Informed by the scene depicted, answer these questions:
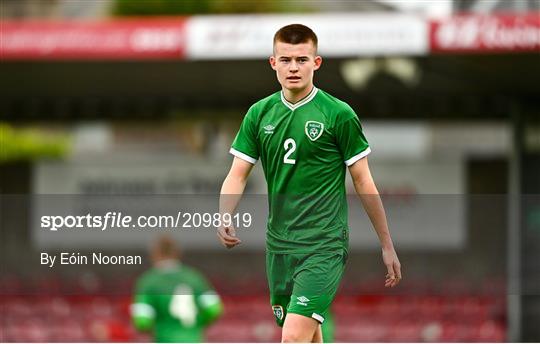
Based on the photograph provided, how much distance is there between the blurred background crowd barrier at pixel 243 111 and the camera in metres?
13.6

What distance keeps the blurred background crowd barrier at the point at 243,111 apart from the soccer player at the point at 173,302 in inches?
7.7

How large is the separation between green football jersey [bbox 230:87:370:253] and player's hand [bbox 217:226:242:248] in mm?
221

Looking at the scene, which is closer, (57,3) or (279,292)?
(279,292)

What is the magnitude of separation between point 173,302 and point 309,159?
5475mm

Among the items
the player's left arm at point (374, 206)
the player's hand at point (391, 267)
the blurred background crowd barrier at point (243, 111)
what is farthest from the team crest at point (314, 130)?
the blurred background crowd barrier at point (243, 111)

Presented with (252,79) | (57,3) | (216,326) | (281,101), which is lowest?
(216,326)

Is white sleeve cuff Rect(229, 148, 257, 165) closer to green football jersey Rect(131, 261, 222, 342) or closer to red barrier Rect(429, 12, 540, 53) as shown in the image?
green football jersey Rect(131, 261, 222, 342)

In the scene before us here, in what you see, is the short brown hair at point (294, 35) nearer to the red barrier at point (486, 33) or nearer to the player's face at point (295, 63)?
the player's face at point (295, 63)

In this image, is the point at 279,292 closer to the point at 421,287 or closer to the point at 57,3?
the point at 421,287

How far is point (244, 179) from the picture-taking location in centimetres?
736

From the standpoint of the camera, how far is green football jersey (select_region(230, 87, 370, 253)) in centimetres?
713

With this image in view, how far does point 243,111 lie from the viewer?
21906mm

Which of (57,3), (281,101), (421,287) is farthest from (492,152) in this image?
(281,101)

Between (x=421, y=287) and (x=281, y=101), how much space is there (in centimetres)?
544
